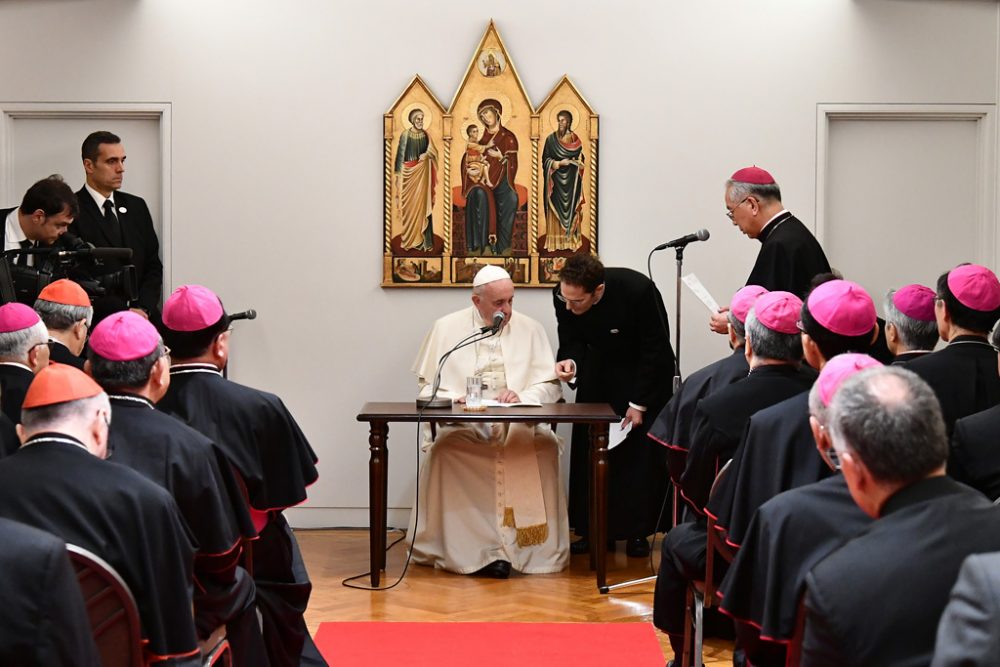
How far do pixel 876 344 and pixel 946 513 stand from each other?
Answer: 432cm

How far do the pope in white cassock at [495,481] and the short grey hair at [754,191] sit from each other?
4.90ft

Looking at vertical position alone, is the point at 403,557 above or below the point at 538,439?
below

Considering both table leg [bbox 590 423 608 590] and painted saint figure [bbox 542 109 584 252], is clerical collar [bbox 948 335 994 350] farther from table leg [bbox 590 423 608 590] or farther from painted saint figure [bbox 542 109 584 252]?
painted saint figure [bbox 542 109 584 252]

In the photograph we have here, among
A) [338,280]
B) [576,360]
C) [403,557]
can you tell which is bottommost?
[403,557]

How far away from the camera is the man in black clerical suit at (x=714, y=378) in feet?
16.1

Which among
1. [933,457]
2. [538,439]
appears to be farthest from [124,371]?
[538,439]

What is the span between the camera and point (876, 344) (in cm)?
622

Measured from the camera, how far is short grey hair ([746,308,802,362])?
13.8 ft

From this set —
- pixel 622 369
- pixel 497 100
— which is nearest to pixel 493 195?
pixel 497 100

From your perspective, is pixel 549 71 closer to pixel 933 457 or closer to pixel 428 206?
pixel 428 206

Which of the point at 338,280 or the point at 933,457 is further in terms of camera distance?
the point at 338,280

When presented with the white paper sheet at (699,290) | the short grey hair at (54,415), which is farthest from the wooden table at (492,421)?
the short grey hair at (54,415)

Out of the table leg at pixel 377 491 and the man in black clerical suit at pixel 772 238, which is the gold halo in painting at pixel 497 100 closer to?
the man in black clerical suit at pixel 772 238

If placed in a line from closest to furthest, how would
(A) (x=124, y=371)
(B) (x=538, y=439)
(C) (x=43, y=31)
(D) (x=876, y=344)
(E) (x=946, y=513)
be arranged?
1. (E) (x=946, y=513)
2. (A) (x=124, y=371)
3. (D) (x=876, y=344)
4. (B) (x=538, y=439)
5. (C) (x=43, y=31)
